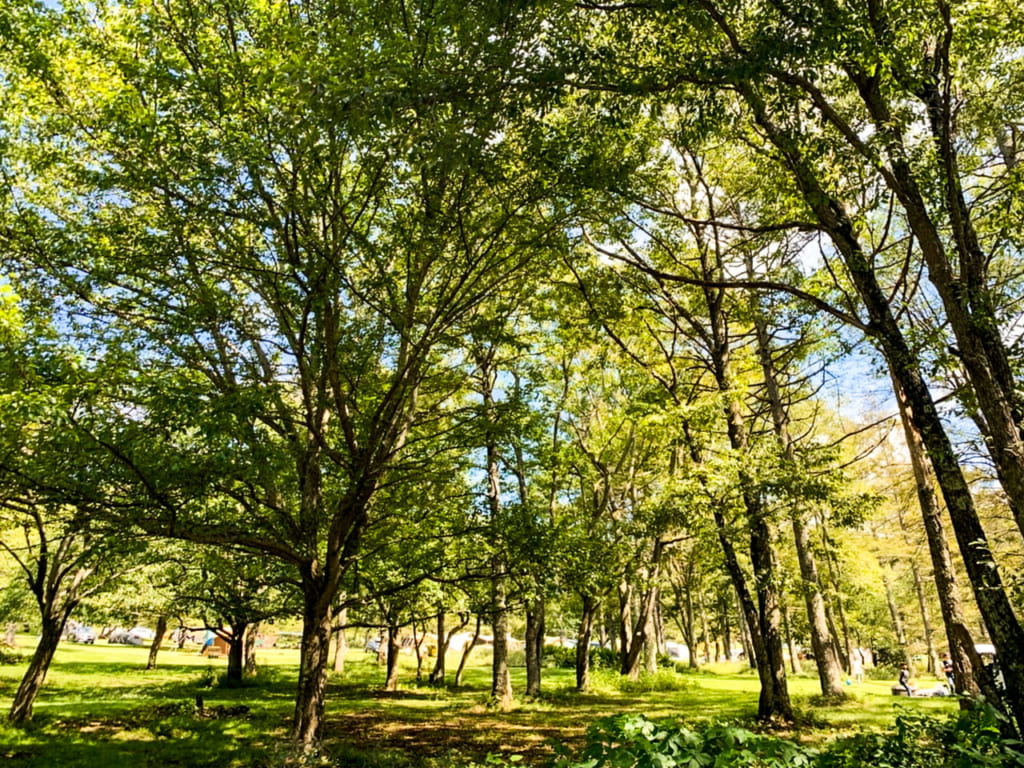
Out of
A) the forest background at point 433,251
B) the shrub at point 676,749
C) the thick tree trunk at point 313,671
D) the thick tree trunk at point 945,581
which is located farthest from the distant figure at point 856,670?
the shrub at point 676,749

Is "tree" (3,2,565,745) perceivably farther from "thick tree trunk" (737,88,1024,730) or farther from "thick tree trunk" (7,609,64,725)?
"thick tree trunk" (7,609,64,725)

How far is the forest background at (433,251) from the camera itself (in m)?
5.84

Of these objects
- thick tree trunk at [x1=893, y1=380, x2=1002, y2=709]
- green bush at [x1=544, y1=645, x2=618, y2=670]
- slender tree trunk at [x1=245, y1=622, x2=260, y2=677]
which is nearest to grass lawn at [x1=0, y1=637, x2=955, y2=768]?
thick tree trunk at [x1=893, y1=380, x2=1002, y2=709]

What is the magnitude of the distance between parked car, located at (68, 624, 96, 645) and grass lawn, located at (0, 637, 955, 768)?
32908 mm

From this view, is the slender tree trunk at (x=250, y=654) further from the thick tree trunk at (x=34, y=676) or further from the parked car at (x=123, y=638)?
the parked car at (x=123, y=638)

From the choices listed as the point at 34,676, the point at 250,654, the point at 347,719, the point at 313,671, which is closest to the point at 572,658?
the point at 250,654

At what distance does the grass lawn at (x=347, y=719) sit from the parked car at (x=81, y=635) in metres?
32.9

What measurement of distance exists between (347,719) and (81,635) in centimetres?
5257

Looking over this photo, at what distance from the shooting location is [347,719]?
13.8 meters

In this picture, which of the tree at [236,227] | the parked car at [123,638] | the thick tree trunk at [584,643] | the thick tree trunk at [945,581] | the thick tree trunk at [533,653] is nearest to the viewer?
the tree at [236,227]

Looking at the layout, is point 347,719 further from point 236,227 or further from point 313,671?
point 236,227

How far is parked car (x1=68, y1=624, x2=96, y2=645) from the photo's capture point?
49.3 meters

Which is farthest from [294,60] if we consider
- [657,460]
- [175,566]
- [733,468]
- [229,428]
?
[657,460]

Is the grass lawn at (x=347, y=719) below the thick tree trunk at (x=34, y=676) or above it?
below
